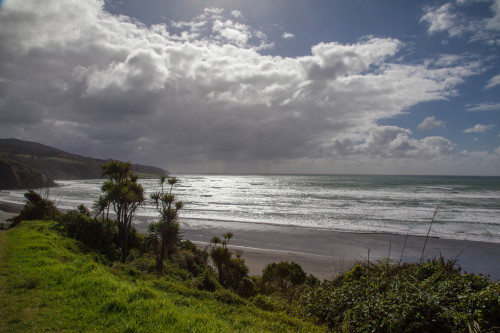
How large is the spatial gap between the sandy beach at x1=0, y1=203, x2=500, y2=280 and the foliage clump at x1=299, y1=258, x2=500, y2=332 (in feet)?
24.0

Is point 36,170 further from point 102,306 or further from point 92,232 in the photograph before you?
point 102,306

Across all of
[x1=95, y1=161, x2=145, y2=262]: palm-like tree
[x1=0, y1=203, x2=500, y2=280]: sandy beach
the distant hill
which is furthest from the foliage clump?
the distant hill

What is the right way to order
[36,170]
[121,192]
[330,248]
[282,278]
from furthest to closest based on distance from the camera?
[36,170] → [330,248] → [121,192] → [282,278]

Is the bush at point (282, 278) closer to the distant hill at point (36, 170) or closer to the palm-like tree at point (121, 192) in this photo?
the palm-like tree at point (121, 192)

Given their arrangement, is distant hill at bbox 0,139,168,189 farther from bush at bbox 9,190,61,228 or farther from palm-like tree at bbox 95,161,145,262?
palm-like tree at bbox 95,161,145,262

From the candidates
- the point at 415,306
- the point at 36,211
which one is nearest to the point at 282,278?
the point at 415,306

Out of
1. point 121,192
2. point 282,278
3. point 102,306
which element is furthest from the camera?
point 121,192

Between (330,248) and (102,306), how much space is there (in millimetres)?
18648

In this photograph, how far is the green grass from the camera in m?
4.56

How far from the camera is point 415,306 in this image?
5.11 m

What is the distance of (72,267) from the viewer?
7375 millimetres

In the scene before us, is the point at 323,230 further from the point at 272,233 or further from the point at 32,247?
the point at 32,247

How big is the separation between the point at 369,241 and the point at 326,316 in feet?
58.8

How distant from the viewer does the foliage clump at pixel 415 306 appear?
468cm
